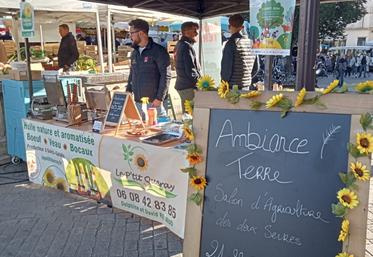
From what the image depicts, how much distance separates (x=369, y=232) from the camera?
11.6 ft

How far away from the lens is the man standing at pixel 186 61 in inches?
197

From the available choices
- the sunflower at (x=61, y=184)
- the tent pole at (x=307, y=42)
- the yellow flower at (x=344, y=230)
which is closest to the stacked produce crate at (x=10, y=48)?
the sunflower at (x=61, y=184)

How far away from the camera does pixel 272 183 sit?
6.62 ft

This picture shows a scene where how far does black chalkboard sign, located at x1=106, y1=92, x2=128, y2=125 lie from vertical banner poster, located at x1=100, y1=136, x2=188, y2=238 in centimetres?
19

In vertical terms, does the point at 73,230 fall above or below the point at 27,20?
below

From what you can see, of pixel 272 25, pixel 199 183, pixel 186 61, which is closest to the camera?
pixel 199 183

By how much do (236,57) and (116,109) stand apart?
1.91 metres

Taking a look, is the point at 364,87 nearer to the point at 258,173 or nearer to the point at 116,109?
the point at 258,173

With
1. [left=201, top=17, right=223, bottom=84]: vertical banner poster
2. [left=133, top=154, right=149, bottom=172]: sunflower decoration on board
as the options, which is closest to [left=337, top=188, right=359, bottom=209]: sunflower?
[left=133, top=154, right=149, bottom=172]: sunflower decoration on board

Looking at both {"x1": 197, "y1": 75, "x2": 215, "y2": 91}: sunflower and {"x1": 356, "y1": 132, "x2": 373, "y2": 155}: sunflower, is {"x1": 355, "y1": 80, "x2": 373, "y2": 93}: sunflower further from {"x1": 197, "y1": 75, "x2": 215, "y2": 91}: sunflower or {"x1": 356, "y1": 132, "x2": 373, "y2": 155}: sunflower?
{"x1": 197, "y1": 75, "x2": 215, "y2": 91}: sunflower

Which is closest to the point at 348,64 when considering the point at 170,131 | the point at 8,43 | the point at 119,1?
the point at 8,43

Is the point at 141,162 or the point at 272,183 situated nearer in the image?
the point at 272,183

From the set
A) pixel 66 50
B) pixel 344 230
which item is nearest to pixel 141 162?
pixel 344 230

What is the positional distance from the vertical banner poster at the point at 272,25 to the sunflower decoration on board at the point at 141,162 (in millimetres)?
1277
